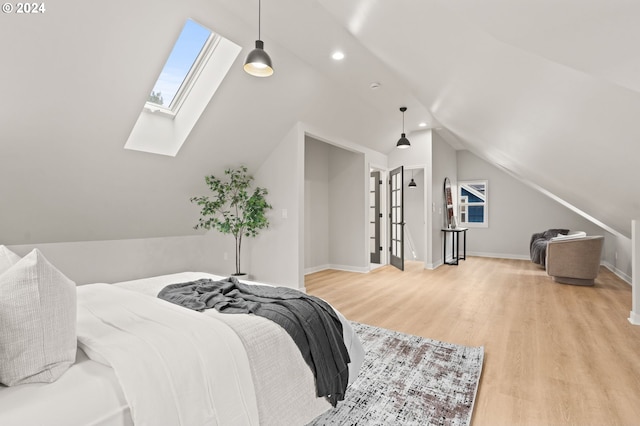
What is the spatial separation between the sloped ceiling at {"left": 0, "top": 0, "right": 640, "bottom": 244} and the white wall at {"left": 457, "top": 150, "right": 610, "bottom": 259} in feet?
14.7

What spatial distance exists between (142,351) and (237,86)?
2.98 metres

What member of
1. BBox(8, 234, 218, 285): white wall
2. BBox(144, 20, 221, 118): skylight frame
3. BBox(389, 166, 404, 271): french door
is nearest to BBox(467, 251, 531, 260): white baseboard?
BBox(389, 166, 404, 271): french door

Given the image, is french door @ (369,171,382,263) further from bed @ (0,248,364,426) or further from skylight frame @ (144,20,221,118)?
bed @ (0,248,364,426)

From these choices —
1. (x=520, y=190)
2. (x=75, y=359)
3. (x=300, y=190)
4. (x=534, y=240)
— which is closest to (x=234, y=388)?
(x=75, y=359)

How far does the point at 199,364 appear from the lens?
1106mm

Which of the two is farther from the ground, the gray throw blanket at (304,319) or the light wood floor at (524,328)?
the gray throw blanket at (304,319)

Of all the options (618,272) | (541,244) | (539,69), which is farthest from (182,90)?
(618,272)

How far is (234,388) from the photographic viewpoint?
115cm

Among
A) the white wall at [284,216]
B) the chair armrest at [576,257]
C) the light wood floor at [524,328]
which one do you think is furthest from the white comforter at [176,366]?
the chair armrest at [576,257]

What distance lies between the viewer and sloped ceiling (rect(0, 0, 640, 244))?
3.99 ft

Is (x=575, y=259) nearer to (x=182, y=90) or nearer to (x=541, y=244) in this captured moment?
(x=541, y=244)

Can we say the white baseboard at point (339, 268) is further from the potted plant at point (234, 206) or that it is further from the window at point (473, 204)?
the window at point (473, 204)

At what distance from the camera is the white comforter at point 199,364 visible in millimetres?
1002

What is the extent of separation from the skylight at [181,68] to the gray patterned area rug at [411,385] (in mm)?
3259
